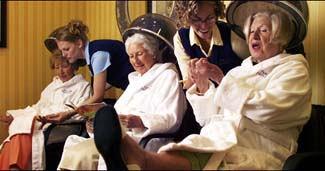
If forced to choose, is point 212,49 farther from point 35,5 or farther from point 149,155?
point 35,5

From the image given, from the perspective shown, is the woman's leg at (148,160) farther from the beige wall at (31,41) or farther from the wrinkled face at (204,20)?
the beige wall at (31,41)

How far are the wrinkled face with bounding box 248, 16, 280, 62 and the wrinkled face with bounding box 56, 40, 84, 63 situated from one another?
45.6 inches

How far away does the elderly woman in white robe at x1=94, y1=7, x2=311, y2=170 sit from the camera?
171cm

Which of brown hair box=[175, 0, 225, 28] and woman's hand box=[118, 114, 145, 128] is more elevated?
brown hair box=[175, 0, 225, 28]

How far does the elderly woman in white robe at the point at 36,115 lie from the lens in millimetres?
2250

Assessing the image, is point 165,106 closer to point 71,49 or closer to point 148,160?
point 148,160

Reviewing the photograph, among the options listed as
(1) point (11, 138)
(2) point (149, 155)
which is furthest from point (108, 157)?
(1) point (11, 138)

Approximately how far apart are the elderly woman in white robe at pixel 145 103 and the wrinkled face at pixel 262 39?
1.42ft

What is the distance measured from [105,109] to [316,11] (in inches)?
44.2

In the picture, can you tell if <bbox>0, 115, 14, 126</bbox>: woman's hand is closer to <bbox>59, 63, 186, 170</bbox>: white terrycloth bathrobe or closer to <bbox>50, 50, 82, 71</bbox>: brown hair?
<bbox>50, 50, 82, 71</bbox>: brown hair

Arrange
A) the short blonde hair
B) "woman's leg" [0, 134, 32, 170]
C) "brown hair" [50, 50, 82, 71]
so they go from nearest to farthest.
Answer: the short blonde hair, "woman's leg" [0, 134, 32, 170], "brown hair" [50, 50, 82, 71]

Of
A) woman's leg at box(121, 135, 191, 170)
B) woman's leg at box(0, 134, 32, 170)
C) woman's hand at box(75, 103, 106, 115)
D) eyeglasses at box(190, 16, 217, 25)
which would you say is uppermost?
eyeglasses at box(190, 16, 217, 25)

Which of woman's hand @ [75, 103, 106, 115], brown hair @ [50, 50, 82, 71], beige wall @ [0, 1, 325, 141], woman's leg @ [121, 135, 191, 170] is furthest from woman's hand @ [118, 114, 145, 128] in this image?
beige wall @ [0, 1, 325, 141]

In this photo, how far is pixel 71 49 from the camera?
2.70m
